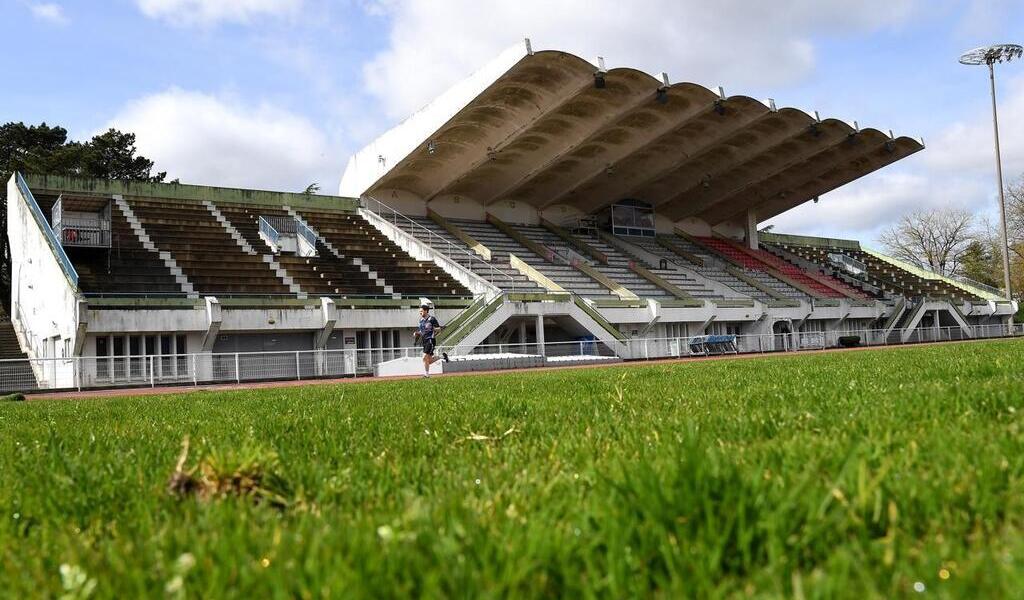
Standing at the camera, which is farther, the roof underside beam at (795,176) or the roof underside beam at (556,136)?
the roof underside beam at (795,176)

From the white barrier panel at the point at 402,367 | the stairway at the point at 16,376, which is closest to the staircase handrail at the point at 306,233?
the white barrier panel at the point at 402,367

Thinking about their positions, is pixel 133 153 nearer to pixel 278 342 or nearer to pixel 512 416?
pixel 278 342

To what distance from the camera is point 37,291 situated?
3219 cm

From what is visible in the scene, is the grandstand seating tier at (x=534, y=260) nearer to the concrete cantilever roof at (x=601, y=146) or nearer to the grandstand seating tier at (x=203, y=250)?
the concrete cantilever roof at (x=601, y=146)

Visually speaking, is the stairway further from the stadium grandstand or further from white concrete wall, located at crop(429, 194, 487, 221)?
white concrete wall, located at crop(429, 194, 487, 221)

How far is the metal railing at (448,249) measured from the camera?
1507 inches

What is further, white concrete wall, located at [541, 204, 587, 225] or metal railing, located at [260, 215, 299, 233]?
white concrete wall, located at [541, 204, 587, 225]

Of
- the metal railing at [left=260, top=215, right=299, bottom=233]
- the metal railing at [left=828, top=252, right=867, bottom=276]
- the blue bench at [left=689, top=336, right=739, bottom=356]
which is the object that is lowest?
the blue bench at [left=689, top=336, right=739, bottom=356]

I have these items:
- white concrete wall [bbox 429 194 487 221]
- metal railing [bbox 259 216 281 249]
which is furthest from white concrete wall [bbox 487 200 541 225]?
metal railing [bbox 259 216 281 249]

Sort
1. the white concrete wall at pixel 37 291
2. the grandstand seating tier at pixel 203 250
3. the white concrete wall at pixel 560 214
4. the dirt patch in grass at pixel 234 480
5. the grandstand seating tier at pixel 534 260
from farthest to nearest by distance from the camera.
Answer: the white concrete wall at pixel 560 214 → the grandstand seating tier at pixel 534 260 → the grandstand seating tier at pixel 203 250 → the white concrete wall at pixel 37 291 → the dirt patch in grass at pixel 234 480

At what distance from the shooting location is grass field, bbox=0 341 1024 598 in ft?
5.11

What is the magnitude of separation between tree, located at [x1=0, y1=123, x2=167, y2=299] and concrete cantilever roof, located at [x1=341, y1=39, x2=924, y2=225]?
67.5 ft

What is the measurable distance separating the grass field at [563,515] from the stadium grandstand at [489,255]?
23.5 m

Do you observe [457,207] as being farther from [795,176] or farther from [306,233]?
[795,176]
